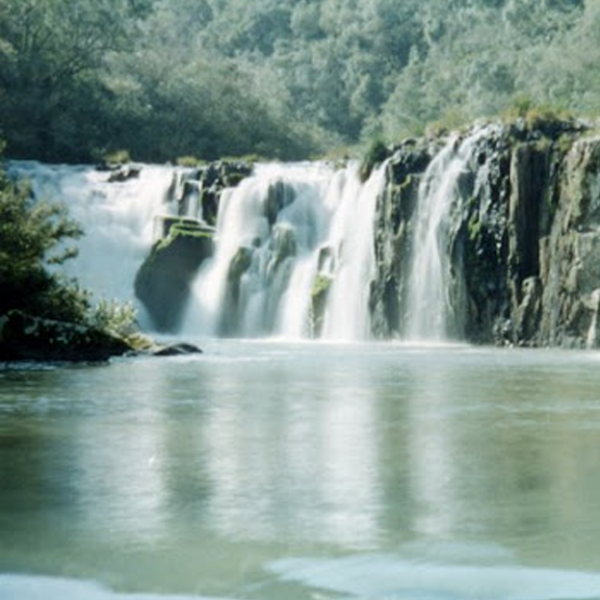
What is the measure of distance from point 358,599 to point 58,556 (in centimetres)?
181

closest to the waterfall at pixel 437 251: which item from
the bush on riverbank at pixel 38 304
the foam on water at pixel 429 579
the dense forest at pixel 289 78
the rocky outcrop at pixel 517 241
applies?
the rocky outcrop at pixel 517 241

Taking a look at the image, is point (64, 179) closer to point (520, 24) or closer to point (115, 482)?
point (115, 482)

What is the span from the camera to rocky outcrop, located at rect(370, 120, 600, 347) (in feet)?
111

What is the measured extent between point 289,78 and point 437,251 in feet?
215

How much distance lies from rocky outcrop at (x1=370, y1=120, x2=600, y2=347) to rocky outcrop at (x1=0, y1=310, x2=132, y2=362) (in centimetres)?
1306

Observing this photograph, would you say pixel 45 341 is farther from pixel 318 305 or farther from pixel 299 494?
pixel 299 494

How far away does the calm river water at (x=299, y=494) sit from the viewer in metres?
6.53

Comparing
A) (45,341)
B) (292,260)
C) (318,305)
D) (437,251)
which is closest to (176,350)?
(45,341)

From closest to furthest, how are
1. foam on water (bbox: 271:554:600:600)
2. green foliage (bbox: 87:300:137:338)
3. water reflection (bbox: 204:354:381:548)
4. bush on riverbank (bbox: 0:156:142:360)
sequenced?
foam on water (bbox: 271:554:600:600), water reflection (bbox: 204:354:381:548), bush on riverbank (bbox: 0:156:142:360), green foliage (bbox: 87:300:137:338)

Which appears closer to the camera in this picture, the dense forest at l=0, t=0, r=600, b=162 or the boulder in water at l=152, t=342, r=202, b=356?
the boulder in water at l=152, t=342, r=202, b=356

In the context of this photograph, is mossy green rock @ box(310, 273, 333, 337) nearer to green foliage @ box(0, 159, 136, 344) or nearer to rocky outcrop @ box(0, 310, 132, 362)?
green foliage @ box(0, 159, 136, 344)

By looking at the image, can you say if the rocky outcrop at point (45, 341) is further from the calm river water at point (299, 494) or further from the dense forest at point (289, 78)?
the dense forest at point (289, 78)

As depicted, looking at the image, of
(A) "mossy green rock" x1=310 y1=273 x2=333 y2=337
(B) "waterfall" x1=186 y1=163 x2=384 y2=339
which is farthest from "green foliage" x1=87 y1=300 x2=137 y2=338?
(B) "waterfall" x1=186 y1=163 x2=384 y2=339

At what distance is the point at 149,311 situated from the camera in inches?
1745
